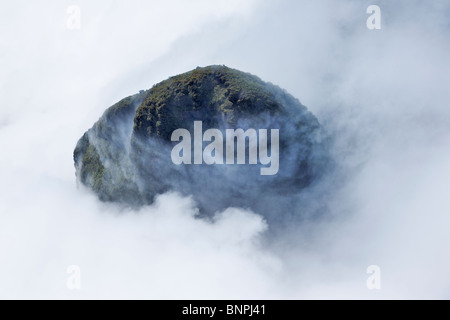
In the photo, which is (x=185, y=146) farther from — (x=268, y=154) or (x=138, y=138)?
(x=268, y=154)

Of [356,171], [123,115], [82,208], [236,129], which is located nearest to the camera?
[236,129]

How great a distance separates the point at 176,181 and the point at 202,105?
8855mm

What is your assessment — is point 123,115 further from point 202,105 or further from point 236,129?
point 236,129

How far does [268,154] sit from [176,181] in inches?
415

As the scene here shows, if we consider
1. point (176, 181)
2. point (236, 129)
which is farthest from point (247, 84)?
point (176, 181)

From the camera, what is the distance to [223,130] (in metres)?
49.4

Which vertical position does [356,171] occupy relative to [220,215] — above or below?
above

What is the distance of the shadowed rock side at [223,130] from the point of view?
49219mm

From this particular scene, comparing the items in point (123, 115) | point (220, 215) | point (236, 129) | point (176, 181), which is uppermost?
point (123, 115)

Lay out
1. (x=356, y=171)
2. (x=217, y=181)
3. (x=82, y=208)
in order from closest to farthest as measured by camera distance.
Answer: (x=217, y=181), (x=356, y=171), (x=82, y=208)

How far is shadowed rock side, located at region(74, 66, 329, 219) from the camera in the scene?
4922cm

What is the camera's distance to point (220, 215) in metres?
53.7

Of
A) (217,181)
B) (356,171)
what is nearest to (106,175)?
(217,181)

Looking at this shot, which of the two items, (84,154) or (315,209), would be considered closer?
(315,209)
